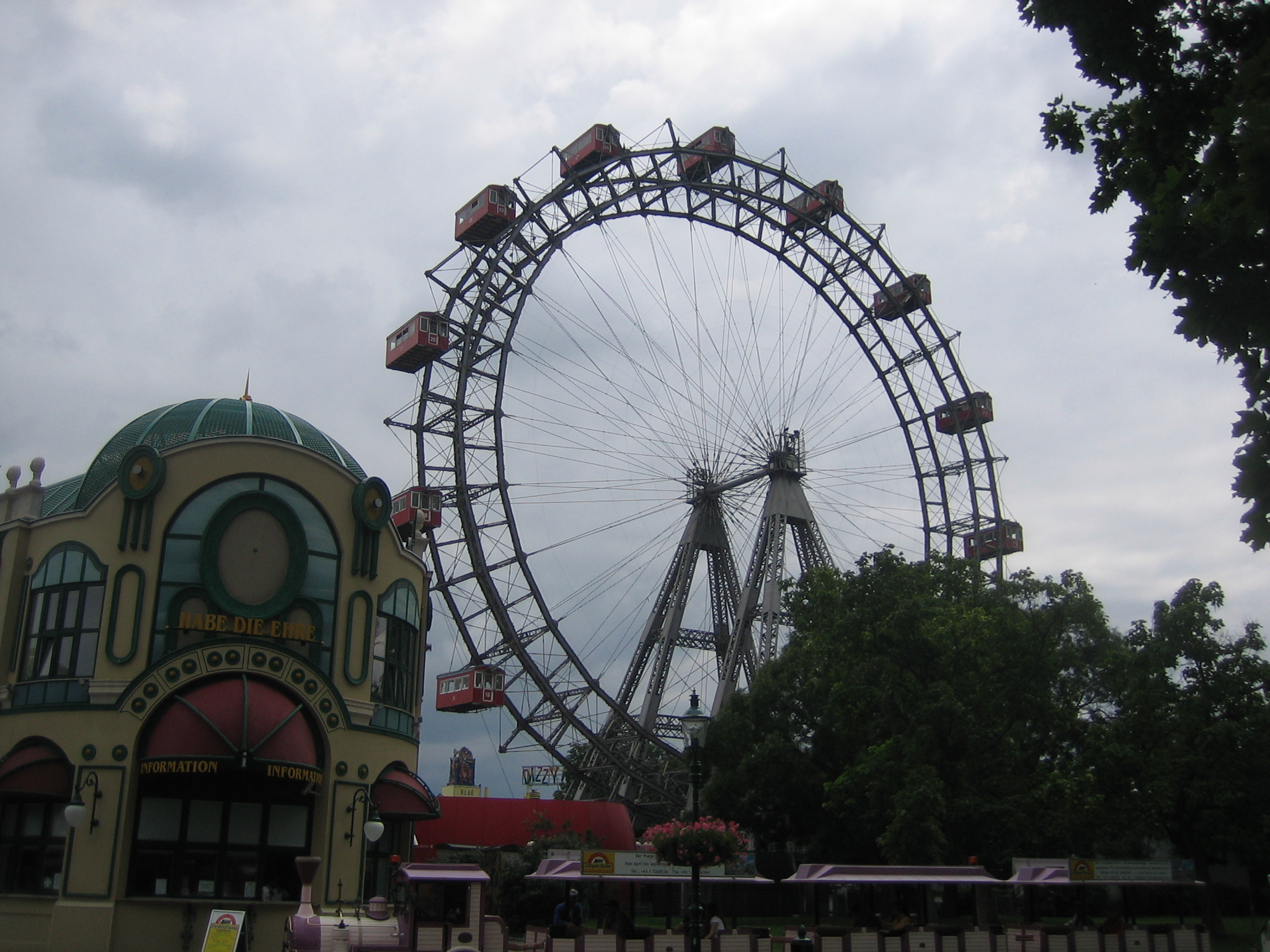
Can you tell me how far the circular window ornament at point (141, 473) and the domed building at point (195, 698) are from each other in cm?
5

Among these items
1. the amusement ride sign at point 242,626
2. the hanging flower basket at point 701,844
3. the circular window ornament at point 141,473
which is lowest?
the hanging flower basket at point 701,844

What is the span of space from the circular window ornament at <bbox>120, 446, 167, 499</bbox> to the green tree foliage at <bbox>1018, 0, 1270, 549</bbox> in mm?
21687

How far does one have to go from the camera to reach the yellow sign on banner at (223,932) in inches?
782

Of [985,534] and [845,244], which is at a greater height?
[845,244]

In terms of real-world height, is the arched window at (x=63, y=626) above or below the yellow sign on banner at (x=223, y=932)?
above

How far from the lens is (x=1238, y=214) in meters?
9.78

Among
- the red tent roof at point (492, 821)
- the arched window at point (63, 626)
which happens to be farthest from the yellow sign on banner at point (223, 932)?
the red tent roof at point (492, 821)

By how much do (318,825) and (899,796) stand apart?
14904 millimetres

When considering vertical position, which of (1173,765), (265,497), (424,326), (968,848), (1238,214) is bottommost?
(968,848)

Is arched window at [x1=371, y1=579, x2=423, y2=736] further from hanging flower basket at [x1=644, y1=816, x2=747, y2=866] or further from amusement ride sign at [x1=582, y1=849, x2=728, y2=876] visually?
hanging flower basket at [x1=644, y1=816, x2=747, y2=866]

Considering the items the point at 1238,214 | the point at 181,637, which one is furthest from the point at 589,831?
the point at 1238,214

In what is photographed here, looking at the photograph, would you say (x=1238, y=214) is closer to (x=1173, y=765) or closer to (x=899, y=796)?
(x=899, y=796)

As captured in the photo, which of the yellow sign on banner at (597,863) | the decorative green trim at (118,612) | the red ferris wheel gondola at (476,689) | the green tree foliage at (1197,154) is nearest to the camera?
the green tree foliage at (1197,154)

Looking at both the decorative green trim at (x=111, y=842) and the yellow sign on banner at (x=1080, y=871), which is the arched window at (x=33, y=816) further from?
the yellow sign on banner at (x=1080, y=871)
